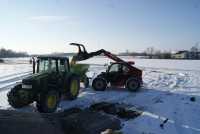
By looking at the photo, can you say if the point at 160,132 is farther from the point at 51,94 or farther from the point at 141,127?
the point at 51,94

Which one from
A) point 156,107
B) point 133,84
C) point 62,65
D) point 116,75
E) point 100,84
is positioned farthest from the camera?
point 116,75

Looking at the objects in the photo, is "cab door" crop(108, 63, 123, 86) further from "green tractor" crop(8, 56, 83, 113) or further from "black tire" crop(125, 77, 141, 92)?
"green tractor" crop(8, 56, 83, 113)

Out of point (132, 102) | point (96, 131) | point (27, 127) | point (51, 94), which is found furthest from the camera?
point (132, 102)

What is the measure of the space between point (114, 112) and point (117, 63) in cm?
642

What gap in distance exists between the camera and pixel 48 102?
10.2 m

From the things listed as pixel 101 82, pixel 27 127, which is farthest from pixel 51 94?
pixel 101 82

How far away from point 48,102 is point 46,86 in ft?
2.53

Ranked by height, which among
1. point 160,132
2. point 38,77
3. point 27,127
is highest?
point 38,77

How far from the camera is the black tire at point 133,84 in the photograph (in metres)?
15.0

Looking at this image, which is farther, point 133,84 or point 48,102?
point 133,84

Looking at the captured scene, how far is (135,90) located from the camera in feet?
49.2

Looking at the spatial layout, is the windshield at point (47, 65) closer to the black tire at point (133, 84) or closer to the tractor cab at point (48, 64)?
the tractor cab at point (48, 64)

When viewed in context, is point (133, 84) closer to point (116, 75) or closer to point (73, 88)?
point (116, 75)

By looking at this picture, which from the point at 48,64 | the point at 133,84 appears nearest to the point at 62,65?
the point at 48,64
